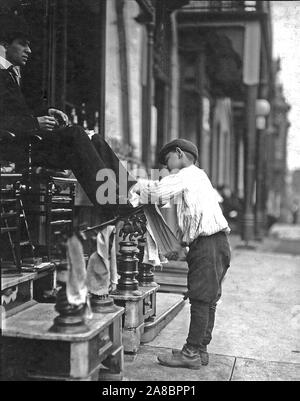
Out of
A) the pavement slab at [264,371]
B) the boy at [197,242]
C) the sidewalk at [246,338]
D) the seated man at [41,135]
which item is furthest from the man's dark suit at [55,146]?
the pavement slab at [264,371]

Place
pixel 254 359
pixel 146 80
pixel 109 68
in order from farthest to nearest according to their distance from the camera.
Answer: pixel 146 80
pixel 109 68
pixel 254 359

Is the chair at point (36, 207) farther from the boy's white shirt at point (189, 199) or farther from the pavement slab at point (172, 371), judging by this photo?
the pavement slab at point (172, 371)

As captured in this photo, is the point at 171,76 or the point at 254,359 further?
the point at 171,76

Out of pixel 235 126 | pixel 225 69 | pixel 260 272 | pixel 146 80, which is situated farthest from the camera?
pixel 235 126

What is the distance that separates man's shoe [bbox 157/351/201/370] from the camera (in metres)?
3.54

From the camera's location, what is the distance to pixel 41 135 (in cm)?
383

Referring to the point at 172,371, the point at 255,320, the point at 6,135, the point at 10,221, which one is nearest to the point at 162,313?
the point at 255,320

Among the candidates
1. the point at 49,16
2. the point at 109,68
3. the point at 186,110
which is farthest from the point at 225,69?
the point at 49,16

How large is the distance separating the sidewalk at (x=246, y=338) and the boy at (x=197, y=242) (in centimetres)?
16

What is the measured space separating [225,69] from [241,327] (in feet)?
31.2

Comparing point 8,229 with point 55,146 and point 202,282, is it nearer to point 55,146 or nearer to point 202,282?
point 55,146

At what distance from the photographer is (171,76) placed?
11039 millimetres

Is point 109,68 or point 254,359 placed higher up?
point 109,68

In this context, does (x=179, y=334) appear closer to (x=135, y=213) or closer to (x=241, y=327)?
(x=241, y=327)
